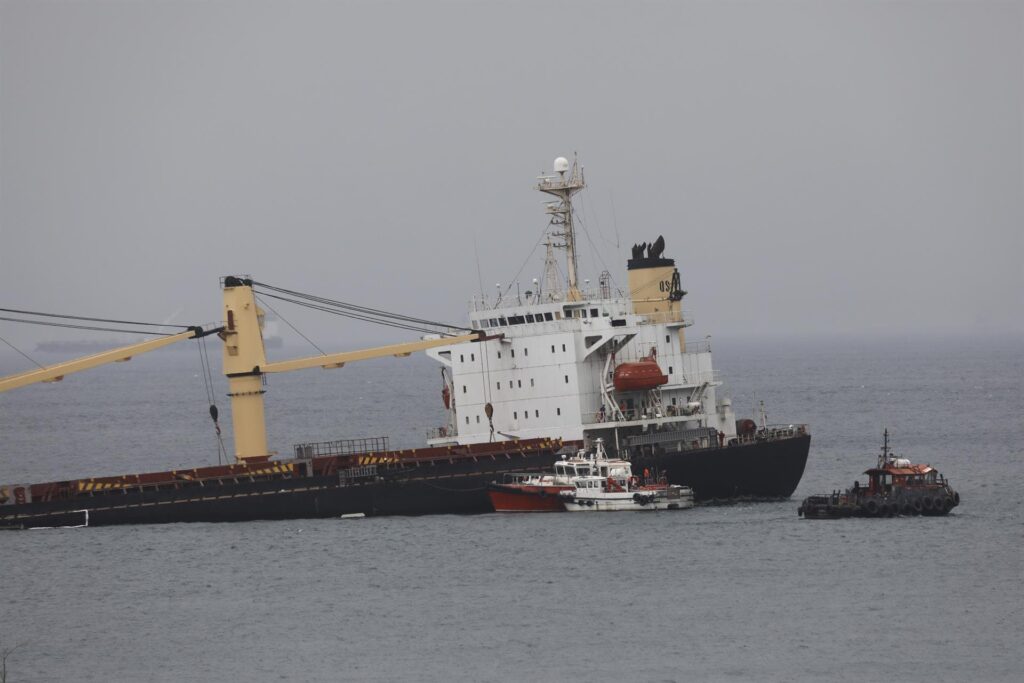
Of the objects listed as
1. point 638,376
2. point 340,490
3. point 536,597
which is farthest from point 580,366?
point 536,597

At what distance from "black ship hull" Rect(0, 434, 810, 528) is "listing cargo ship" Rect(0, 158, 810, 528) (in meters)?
0.05

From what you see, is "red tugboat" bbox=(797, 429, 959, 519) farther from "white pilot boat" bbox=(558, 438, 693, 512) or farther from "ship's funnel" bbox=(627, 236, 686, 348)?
"ship's funnel" bbox=(627, 236, 686, 348)

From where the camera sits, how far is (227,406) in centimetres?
14888

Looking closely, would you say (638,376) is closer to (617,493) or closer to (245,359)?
(617,493)

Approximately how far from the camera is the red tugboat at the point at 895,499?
165ft

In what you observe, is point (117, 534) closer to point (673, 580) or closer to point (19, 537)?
point (19, 537)

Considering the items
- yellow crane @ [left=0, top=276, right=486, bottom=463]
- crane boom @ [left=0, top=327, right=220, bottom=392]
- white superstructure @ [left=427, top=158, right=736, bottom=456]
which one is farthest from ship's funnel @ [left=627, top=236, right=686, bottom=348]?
crane boom @ [left=0, top=327, right=220, bottom=392]

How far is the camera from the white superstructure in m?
55.2

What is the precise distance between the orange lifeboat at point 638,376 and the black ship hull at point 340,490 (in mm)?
2422

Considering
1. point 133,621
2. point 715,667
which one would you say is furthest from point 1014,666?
point 133,621

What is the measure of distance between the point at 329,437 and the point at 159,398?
69095 mm

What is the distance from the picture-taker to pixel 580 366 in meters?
55.3

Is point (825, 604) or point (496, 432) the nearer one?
point (825, 604)

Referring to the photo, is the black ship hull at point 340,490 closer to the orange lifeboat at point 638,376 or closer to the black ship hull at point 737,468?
the black ship hull at point 737,468
